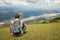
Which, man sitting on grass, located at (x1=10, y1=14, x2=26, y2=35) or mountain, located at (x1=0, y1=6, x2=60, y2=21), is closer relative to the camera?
man sitting on grass, located at (x1=10, y1=14, x2=26, y2=35)

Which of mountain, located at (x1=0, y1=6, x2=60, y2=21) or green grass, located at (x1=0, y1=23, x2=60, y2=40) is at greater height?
mountain, located at (x1=0, y1=6, x2=60, y2=21)

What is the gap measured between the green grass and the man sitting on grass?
0.16 m

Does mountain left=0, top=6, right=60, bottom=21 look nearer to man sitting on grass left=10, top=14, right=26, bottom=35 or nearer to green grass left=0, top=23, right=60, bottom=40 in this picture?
green grass left=0, top=23, right=60, bottom=40

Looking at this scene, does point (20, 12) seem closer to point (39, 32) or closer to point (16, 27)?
point (16, 27)

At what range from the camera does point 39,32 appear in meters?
5.24

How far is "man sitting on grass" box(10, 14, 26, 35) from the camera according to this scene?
503 cm

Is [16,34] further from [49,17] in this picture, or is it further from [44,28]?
[49,17]

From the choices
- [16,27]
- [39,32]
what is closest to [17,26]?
[16,27]

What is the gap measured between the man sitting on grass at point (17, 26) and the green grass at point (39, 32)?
0.16 metres

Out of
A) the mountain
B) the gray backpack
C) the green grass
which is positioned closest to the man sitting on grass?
the gray backpack

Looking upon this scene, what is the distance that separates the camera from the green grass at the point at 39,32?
16.4ft

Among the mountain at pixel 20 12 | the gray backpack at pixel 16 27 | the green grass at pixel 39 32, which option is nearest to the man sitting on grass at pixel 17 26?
the gray backpack at pixel 16 27

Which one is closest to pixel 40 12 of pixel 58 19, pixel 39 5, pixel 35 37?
pixel 39 5

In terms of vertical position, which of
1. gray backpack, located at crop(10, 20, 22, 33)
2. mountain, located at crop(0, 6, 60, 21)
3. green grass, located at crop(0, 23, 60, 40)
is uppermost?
mountain, located at crop(0, 6, 60, 21)
